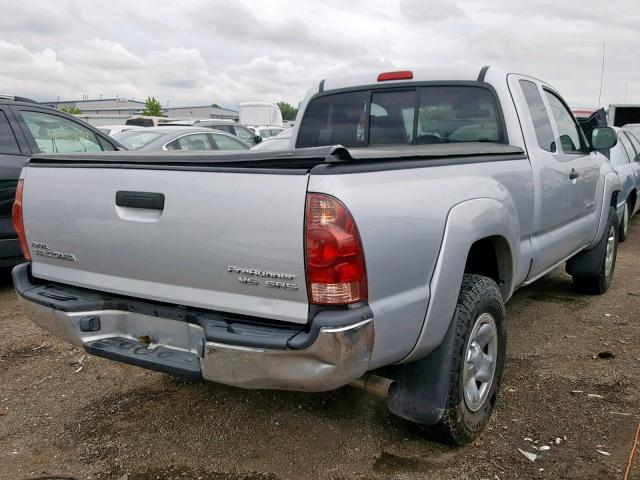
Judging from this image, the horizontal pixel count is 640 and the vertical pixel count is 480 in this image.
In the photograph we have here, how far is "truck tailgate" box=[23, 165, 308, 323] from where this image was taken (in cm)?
218

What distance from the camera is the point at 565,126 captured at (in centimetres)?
467

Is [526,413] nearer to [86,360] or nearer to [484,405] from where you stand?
[484,405]

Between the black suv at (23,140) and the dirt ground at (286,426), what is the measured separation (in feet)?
4.98

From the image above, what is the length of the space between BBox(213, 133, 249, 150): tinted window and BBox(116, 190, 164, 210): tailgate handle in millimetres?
7158

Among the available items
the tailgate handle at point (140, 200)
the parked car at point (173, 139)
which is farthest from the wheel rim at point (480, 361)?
the parked car at point (173, 139)

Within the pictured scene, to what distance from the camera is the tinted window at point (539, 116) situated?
3988 millimetres

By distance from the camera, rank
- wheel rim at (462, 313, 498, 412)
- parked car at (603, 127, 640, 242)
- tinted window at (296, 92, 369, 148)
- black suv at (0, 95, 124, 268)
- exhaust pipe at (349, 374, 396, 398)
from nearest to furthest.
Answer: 1. exhaust pipe at (349, 374, 396, 398)
2. wheel rim at (462, 313, 498, 412)
3. tinted window at (296, 92, 369, 148)
4. black suv at (0, 95, 124, 268)
5. parked car at (603, 127, 640, 242)

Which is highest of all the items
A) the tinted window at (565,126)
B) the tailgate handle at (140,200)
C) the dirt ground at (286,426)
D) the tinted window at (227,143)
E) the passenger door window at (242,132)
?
the tinted window at (565,126)

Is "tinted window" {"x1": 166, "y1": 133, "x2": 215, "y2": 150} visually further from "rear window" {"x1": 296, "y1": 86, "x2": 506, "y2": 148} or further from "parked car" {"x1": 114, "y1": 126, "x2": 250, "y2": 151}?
"rear window" {"x1": 296, "y1": 86, "x2": 506, "y2": 148}

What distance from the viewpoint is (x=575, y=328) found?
4.74 m

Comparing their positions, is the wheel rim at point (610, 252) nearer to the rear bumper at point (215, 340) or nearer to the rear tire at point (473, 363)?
the rear tire at point (473, 363)

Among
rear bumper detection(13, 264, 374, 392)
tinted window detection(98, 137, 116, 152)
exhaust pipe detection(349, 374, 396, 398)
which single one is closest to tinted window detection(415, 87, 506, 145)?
exhaust pipe detection(349, 374, 396, 398)

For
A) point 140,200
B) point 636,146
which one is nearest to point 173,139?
point 140,200

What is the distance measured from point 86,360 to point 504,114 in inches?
129
